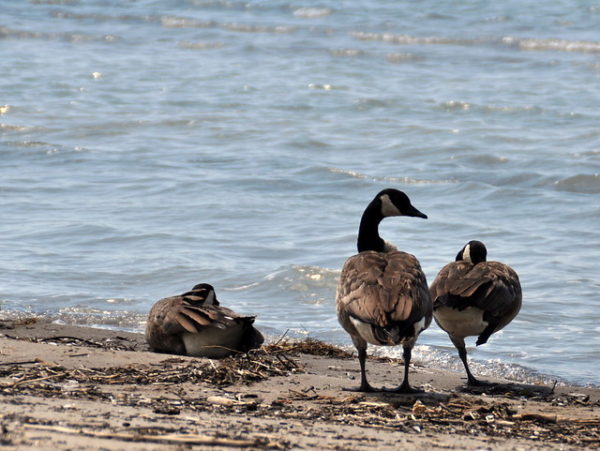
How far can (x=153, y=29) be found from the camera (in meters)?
32.8

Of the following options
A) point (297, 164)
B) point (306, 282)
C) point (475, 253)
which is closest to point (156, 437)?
point (475, 253)

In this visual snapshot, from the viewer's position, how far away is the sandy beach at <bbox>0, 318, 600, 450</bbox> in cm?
493

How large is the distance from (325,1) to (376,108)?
15.4 m

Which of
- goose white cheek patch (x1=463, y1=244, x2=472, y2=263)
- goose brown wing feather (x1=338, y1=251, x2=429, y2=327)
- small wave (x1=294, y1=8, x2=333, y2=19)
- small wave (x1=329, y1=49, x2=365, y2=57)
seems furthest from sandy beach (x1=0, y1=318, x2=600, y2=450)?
small wave (x1=294, y1=8, x2=333, y2=19)

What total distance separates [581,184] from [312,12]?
20.1 m

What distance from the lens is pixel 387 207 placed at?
7.96 metres

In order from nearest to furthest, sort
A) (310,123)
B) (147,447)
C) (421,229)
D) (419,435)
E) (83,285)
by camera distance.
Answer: (147,447), (419,435), (83,285), (421,229), (310,123)

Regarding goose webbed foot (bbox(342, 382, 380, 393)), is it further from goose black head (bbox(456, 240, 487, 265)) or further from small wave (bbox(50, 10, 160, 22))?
small wave (bbox(50, 10, 160, 22))

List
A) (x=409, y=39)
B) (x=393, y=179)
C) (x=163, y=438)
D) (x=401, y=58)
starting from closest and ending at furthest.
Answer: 1. (x=163, y=438)
2. (x=393, y=179)
3. (x=401, y=58)
4. (x=409, y=39)

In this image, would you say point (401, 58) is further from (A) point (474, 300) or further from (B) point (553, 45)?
(A) point (474, 300)

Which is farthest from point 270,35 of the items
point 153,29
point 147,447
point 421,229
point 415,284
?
point 147,447

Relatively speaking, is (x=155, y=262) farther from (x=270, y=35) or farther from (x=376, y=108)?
(x=270, y=35)

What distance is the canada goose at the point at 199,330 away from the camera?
7648 millimetres

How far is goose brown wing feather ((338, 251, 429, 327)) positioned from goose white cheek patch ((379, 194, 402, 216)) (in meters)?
0.82
